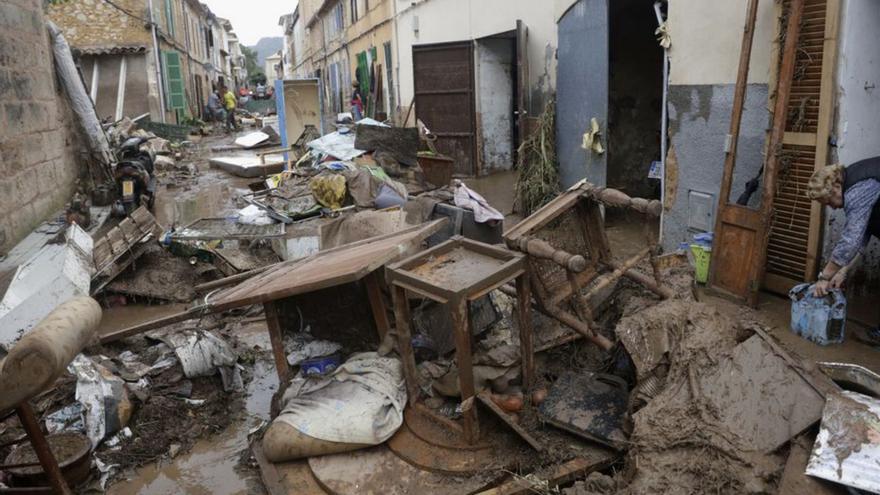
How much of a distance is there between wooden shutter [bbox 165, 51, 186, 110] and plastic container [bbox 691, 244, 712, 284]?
18509mm

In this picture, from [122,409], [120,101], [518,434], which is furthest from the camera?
[120,101]

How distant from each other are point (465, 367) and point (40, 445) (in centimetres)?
206

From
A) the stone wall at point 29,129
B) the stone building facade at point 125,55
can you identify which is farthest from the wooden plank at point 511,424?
the stone building facade at point 125,55

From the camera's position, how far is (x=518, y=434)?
334cm

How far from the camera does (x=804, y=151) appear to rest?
459cm

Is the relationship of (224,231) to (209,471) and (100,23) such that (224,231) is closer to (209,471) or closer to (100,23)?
(209,471)

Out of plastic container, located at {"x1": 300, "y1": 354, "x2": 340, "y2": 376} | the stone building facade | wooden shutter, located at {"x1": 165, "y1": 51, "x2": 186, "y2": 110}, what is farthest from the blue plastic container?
wooden shutter, located at {"x1": 165, "y1": 51, "x2": 186, "y2": 110}

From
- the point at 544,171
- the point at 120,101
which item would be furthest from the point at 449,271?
the point at 120,101

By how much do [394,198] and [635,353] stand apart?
4715mm

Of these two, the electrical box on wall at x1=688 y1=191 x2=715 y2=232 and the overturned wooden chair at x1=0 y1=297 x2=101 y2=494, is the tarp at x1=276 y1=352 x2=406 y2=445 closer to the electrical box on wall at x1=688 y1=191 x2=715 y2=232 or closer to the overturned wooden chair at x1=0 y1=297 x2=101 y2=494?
the overturned wooden chair at x1=0 y1=297 x2=101 y2=494

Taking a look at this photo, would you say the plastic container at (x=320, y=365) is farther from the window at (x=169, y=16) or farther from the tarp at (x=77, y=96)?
the window at (x=169, y=16)

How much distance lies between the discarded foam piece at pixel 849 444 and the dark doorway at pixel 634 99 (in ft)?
19.9

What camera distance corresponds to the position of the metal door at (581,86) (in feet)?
22.7

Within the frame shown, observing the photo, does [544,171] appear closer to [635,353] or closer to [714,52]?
[714,52]
